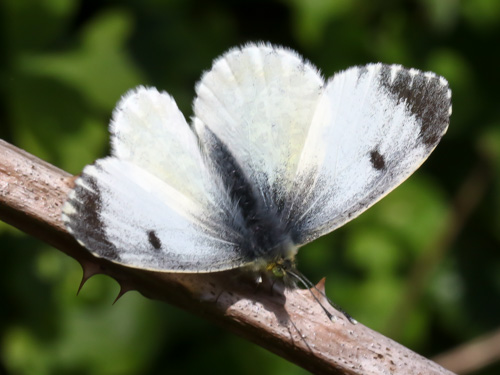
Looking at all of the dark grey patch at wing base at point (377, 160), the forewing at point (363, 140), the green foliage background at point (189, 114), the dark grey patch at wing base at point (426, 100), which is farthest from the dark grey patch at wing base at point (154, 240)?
the green foliage background at point (189, 114)

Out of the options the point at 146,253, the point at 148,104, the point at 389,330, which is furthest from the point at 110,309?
the point at 146,253

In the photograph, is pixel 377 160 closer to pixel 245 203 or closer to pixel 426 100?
pixel 426 100

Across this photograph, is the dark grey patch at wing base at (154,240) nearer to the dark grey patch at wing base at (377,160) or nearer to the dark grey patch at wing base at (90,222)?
the dark grey patch at wing base at (90,222)

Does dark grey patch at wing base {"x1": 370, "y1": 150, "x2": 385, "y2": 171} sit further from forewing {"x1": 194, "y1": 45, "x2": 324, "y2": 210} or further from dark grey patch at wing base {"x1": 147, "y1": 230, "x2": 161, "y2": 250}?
dark grey patch at wing base {"x1": 147, "y1": 230, "x2": 161, "y2": 250}

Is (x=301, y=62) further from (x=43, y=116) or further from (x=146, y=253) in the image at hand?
(x=43, y=116)

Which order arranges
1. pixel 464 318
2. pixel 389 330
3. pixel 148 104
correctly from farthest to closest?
pixel 464 318, pixel 389 330, pixel 148 104

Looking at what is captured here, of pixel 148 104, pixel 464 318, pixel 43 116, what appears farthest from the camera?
pixel 464 318

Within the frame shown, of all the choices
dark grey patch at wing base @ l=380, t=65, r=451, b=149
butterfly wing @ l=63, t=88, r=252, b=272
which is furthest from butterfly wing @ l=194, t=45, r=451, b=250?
butterfly wing @ l=63, t=88, r=252, b=272
